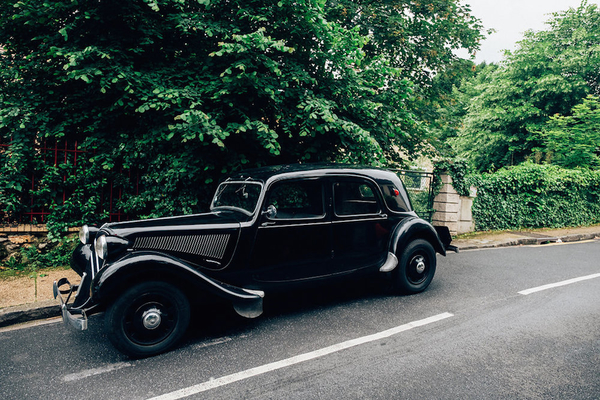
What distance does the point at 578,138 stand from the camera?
51.4 ft

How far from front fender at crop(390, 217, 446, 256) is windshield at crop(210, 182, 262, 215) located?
79.3 inches

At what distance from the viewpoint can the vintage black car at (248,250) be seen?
3.26 m

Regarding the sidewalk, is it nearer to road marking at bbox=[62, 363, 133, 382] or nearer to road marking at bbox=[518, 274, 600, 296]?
road marking at bbox=[62, 363, 133, 382]

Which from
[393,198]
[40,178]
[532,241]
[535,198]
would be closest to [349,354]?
[393,198]

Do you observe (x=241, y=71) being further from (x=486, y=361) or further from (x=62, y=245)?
(x=486, y=361)

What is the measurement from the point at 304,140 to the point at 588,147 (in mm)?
15186

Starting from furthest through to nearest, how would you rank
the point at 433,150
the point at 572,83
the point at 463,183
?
the point at 572,83 → the point at 463,183 → the point at 433,150

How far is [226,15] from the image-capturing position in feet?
19.5

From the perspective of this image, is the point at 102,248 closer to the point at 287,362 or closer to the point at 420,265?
the point at 287,362

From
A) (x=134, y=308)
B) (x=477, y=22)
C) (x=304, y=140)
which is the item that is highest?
(x=477, y=22)

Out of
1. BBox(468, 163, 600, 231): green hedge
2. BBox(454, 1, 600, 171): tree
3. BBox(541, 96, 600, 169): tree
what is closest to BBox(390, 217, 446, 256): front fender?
BBox(468, 163, 600, 231): green hedge

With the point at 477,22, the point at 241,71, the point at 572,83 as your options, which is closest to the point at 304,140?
the point at 241,71

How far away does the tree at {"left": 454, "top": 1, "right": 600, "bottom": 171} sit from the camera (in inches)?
719

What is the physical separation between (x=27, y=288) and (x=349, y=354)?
14.9ft
